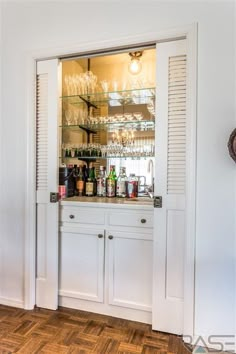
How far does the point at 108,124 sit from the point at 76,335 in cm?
180

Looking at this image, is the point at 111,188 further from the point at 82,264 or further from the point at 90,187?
the point at 82,264

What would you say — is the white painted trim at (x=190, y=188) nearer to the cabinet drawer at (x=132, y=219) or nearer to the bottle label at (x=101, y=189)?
the cabinet drawer at (x=132, y=219)

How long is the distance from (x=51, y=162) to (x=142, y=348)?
4.96 feet

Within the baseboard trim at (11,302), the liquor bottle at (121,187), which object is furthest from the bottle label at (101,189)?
the baseboard trim at (11,302)

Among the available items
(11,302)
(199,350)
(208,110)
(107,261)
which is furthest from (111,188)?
(199,350)

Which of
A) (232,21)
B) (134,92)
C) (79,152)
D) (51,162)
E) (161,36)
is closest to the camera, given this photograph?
(232,21)

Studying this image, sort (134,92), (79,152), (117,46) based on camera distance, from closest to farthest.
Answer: (117,46) → (134,92) → (79,152)

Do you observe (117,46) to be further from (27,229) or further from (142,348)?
(142,348)

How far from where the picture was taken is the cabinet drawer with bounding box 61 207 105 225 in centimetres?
204

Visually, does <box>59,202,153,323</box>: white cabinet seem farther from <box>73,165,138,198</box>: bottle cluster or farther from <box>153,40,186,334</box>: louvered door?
<box>73,165,138,198</box>: bottle cluster

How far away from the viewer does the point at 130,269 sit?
1968mm

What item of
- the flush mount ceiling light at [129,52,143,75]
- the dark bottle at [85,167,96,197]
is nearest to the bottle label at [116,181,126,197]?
the dark bottle at [85,167,96,197]

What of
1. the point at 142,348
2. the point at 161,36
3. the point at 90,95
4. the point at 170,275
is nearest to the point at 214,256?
the point at 170,275

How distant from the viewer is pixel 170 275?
71.0 inches
